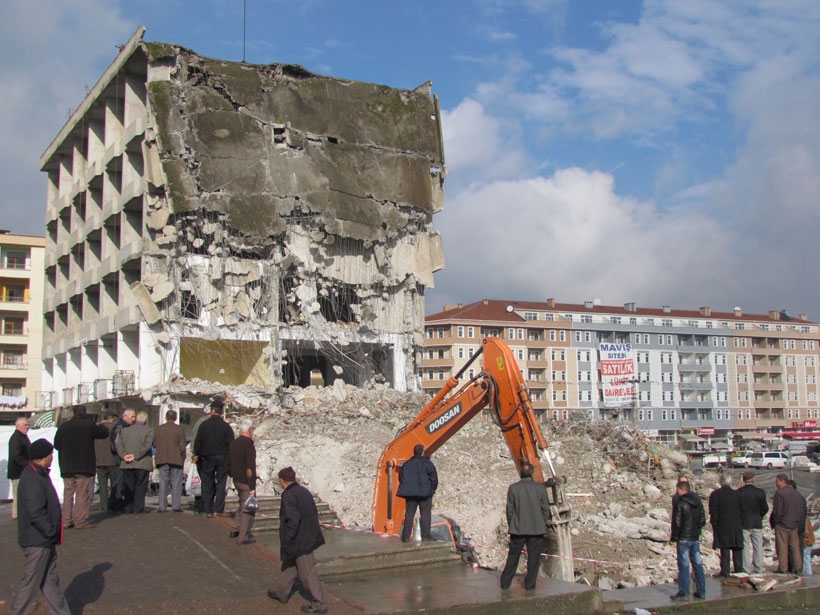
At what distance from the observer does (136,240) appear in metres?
33.9

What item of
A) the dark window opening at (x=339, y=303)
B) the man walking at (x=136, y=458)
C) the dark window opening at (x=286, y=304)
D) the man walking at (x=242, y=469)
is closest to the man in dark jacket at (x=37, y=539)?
the man walking at (x=242, y=469)

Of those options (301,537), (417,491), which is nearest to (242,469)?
(417,491)

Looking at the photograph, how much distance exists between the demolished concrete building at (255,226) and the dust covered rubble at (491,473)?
13.1 feet

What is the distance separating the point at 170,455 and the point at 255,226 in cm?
2079

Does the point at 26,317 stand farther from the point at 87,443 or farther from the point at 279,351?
the point at 87,443

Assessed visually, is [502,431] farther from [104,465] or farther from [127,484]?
[104,465]

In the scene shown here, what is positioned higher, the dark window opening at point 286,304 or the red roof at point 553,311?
the red roof at point 553,311

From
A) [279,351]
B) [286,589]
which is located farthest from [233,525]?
[279,351]

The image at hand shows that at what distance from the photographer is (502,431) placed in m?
12.3

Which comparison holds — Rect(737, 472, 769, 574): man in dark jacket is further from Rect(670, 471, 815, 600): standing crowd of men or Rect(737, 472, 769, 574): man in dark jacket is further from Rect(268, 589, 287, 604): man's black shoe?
Rect(268, 589, 287, 604): man's black shoe

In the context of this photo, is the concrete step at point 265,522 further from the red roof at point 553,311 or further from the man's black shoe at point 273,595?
the red roof at point 553,311

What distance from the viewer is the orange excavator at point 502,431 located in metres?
11.3

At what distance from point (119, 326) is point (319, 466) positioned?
1476 centimetres

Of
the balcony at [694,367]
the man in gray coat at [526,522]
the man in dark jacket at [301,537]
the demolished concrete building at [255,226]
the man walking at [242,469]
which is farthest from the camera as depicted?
the balcony at [694,367]
